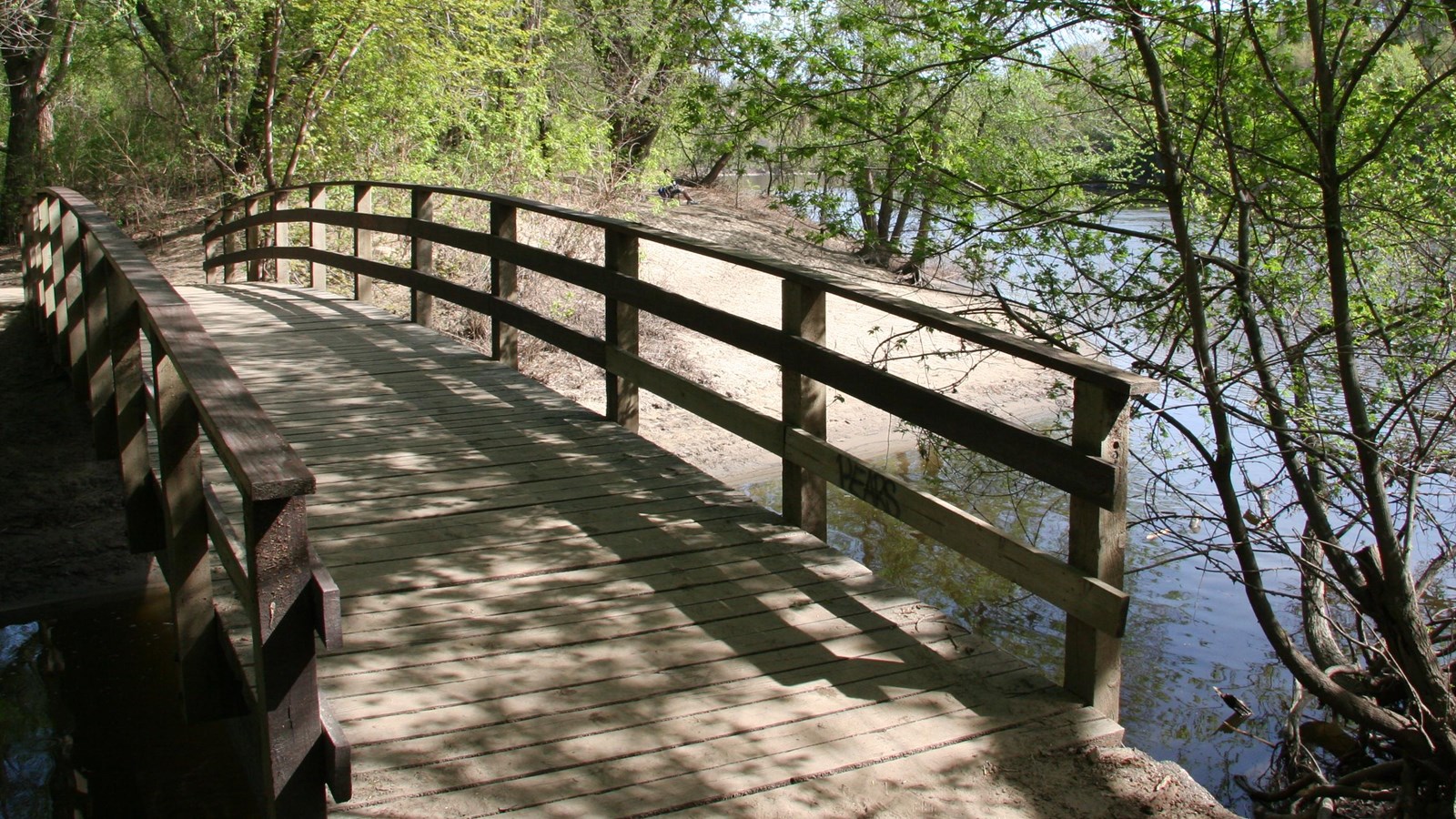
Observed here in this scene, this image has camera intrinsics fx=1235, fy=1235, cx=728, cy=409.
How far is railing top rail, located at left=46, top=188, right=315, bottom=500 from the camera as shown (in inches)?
94.0

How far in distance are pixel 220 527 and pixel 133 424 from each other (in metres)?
1.78

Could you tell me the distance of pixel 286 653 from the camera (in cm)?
254

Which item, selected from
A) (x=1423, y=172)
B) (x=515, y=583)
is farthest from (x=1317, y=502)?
(x=515, y=583)

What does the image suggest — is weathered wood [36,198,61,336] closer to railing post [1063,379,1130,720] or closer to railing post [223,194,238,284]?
railing post [223,194,238,284]

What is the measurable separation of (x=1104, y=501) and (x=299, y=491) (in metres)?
2.18

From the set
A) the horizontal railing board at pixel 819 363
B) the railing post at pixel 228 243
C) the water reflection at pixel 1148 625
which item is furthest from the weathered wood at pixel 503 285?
the railing post at pixel 228 243

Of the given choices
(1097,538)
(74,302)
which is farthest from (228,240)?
(1097,538)

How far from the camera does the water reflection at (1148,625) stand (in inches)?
297

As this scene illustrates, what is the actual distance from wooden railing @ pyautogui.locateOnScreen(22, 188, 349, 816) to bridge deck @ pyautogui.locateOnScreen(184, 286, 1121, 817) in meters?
0.38

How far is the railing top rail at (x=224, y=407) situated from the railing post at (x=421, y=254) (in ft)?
17.2

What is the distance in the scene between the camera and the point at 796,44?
7.38 meters

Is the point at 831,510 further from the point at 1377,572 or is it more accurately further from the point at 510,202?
the point at 1377,572

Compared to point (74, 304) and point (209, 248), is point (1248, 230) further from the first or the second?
point (209, 248)

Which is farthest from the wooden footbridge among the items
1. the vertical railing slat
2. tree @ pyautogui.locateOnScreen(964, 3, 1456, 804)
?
tree @ pyautogui.locateOnScreen(964, 3, 1456, 804)
